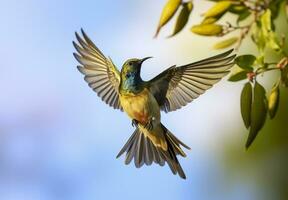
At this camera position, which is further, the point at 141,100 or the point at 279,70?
the point at 141,100

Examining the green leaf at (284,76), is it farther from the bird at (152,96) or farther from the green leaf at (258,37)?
the bird at (152,96)

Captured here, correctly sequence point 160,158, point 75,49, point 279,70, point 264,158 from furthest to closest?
point 264,158, point 160,158, point 75,49, point 279,70

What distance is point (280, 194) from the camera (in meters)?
5.04

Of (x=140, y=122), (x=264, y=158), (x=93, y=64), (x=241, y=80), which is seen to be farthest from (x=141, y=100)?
(x=264, y=158)

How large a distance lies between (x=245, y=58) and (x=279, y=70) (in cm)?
9

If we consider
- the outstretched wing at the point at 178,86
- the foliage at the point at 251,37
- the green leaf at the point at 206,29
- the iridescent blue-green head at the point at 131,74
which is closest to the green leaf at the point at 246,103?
the foliage at the point at 251,37

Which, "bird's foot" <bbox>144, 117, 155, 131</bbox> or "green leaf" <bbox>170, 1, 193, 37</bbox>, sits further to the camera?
"bird's foot" <bbox>144, 117, 155, 131</bbox>

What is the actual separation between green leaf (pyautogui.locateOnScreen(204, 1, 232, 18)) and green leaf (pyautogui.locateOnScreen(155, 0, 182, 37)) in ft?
0.17

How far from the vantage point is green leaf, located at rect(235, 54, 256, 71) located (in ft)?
4.27

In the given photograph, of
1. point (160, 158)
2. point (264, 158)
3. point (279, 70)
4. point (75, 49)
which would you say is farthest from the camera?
point (264, 158)

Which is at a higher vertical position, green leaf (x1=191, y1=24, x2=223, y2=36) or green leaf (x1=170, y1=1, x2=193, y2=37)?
green leaf (x1=170, y1=1, x2=193, y2=37)

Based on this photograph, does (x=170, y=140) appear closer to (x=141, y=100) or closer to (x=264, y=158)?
(x=141, y=100)

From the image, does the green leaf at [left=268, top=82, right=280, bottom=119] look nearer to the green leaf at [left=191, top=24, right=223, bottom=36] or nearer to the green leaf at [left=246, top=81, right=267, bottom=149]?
the green leaf at [left=246, top=81, right=267, bottom=149]

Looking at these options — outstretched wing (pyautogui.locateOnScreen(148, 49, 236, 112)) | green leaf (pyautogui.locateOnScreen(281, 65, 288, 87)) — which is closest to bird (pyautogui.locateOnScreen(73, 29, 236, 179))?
outstretched wing (pyautogui.locateOnScreen(148, 49, 236, 112))
